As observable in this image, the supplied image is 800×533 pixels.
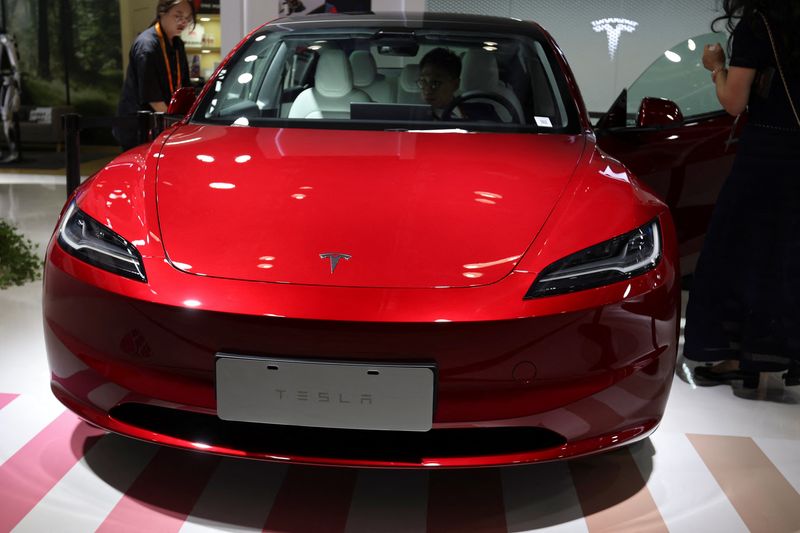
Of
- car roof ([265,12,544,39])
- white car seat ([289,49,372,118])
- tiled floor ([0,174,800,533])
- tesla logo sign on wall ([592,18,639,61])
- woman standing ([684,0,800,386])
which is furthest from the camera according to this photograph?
tesla logo sign on wall ([592,18,639,61])

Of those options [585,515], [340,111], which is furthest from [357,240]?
[340,111]

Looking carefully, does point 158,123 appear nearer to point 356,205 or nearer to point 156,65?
point 356,205

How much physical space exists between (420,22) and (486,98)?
0.38 metres

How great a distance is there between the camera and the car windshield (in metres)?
2.44

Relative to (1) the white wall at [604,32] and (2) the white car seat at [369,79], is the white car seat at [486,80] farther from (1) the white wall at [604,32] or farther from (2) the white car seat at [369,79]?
(1) the white wall at [604,32]

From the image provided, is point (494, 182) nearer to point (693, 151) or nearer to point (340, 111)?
point (340, 111)

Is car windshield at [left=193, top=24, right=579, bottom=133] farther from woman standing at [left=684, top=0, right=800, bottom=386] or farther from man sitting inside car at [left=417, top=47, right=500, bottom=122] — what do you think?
woman standing at [left=684, top=0, right=800, bottom=386]

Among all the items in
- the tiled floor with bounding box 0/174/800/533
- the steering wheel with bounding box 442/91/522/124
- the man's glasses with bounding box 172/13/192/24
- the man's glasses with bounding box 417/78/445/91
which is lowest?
the tiled floor with bounding box 0/174/800/533

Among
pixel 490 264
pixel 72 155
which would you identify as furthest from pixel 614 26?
pixel 490 264

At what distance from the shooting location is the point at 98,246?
5.69 feet

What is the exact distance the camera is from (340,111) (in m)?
2.58

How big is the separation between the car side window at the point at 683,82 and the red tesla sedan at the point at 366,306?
1182 millimetres

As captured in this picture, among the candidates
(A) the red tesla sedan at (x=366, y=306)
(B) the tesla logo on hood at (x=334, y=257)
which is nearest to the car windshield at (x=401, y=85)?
(A) the red tesla sedan at (x=366, y=306)

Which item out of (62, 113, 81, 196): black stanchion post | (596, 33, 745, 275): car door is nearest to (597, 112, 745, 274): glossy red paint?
(596, 33, 745, 275): car door
